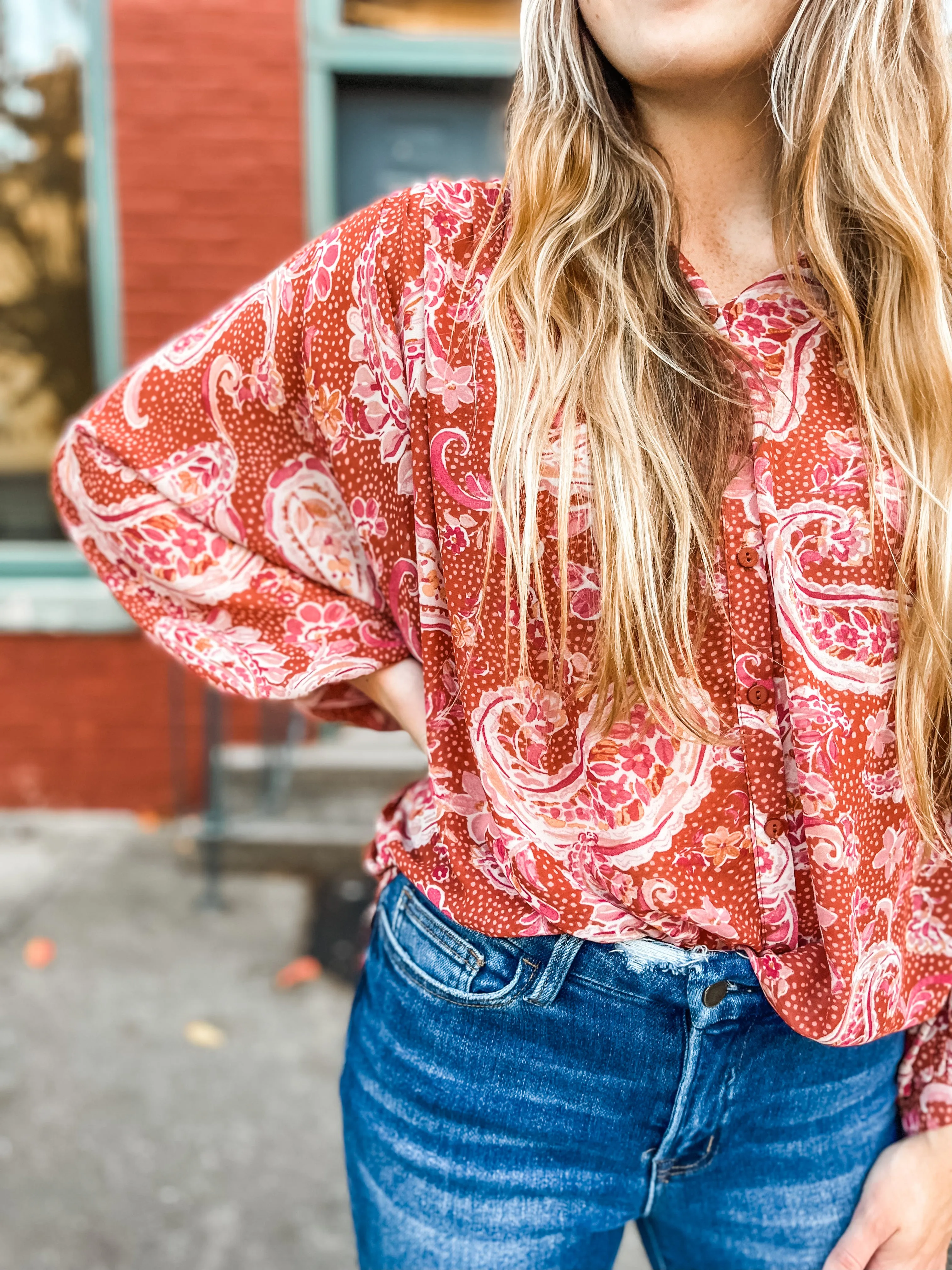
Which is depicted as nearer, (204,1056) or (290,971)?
(204,1056)

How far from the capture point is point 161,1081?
111 inches

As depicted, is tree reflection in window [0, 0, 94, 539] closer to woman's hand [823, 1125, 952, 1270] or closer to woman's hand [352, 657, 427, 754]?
woman's hand [352, 657, 427, 754]

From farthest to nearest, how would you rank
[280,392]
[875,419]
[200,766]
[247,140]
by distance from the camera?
[200,766] → [247,140] → [280,392] → [875,419]

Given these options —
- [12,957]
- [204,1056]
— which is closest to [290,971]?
[204,1056]

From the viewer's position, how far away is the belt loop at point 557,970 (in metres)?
1.04


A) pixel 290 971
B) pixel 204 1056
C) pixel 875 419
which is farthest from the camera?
pixel 290 971

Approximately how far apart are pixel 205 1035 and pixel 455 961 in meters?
2.17

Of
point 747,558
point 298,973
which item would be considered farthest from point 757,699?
point 298,973

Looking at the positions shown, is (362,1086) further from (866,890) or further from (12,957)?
(12,957)

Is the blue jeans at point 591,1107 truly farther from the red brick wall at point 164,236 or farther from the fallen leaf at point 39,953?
the red brick wall at point 164,236

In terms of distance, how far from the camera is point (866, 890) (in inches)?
40.1

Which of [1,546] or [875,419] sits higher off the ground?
[875,419]

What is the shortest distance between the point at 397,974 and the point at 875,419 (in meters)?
0.72

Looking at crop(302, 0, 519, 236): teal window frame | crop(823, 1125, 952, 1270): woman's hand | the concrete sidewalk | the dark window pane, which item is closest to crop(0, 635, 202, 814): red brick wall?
the concrete sidewalk
